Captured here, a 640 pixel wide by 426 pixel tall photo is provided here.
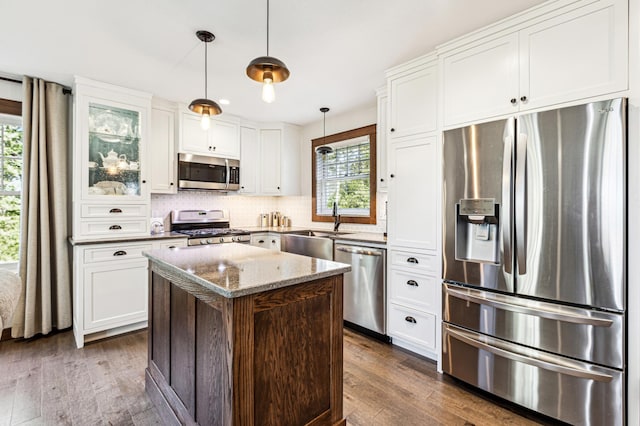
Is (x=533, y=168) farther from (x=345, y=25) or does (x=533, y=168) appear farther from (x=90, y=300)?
(x=90, y=300)

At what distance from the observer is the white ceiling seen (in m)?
1.93

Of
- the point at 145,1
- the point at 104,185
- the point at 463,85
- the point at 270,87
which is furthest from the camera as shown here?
the point at 104,185

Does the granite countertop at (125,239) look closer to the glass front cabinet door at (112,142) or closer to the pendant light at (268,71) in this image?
the glass front cabinet door at (112,142)

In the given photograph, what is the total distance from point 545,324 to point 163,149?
388cm

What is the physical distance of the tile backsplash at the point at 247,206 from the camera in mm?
3840

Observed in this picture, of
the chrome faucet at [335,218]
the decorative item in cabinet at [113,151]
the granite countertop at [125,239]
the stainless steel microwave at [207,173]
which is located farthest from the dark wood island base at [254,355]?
the chrome faucet at [335,218]

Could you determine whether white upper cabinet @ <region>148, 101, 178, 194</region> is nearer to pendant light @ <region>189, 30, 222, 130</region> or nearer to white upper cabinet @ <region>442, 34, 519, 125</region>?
pendant light @ <region>189, 30, 222, 130</region>

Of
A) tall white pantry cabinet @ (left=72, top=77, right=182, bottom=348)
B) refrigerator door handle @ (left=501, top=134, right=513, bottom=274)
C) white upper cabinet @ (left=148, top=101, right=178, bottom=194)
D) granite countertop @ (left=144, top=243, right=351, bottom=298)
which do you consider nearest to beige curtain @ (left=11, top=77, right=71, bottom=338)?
tall white pantry cabinet @ (left=72, top=77, right=182, bottom=348)

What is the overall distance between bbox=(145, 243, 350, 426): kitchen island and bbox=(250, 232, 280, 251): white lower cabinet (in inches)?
85.2

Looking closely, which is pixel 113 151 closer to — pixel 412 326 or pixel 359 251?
pixel 359 251

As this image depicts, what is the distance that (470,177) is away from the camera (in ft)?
7.13

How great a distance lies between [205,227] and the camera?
4137 millimetres

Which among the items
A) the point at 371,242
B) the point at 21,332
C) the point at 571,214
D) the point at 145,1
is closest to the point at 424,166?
the point at 371,242

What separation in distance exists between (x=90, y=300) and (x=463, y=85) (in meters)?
3.70
